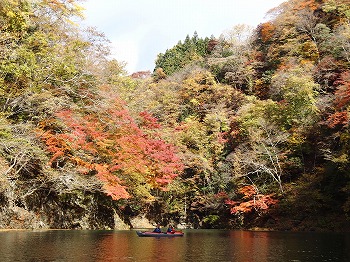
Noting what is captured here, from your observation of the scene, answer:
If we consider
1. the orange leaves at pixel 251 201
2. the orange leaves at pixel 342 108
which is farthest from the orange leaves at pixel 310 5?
the orange leaves at pixel 251 201

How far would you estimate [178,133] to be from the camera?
113 feet

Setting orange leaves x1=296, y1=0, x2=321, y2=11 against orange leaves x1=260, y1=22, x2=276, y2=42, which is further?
orange leaves x1=260, y1=22, x2=276, y2=42

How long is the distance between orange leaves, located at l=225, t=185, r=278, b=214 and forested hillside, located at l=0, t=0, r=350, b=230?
0.34 ft

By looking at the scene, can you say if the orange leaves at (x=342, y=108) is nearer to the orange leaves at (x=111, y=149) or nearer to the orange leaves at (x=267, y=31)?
the orange leaves at (x=111, y=149)

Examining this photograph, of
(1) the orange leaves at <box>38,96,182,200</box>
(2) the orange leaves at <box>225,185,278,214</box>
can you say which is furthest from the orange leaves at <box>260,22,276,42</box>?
(2) the orange leaves at <box>225,185,278,214</box>

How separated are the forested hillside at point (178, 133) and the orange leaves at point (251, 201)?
103 millimetres

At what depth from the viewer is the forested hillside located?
18500mm

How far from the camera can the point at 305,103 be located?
92.2 feet

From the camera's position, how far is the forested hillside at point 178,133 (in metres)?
18.5

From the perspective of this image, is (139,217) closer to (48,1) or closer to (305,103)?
(305,103)

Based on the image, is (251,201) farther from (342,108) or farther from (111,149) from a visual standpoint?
(111,149)

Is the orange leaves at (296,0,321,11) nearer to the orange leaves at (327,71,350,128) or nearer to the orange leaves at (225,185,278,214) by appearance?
the orange leaves at (327,71,350,128)

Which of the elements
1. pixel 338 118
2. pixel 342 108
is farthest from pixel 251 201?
pixel 342 108

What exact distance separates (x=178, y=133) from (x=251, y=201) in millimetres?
10292
